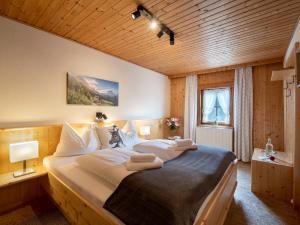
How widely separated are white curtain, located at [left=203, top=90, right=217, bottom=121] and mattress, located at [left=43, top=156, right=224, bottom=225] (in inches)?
137

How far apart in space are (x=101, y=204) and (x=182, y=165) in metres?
0.87

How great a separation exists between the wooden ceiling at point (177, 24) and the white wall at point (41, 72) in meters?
0.17

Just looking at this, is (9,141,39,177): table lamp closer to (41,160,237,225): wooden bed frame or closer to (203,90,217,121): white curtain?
(41,160,237,225): wooden bed frame

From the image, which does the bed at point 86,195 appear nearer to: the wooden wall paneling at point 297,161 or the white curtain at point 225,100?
the wooden wall paneling at point 297,161

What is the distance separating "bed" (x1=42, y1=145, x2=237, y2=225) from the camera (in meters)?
1.26

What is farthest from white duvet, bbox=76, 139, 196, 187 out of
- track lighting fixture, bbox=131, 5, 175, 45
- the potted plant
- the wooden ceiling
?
the potted plant

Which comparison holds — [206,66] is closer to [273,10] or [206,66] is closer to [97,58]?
[273,10]

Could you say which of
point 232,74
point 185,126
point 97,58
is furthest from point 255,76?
point 97,58

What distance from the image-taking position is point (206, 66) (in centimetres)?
412

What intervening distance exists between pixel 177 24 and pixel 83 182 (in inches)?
89.2

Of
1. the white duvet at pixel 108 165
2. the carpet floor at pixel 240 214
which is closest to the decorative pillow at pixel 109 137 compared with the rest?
the white duvet at pixel 108 165

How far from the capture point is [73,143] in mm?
2314

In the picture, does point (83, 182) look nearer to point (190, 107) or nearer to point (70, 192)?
point (70, 192)

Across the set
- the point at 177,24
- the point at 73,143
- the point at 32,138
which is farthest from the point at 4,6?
the point at 177,24
